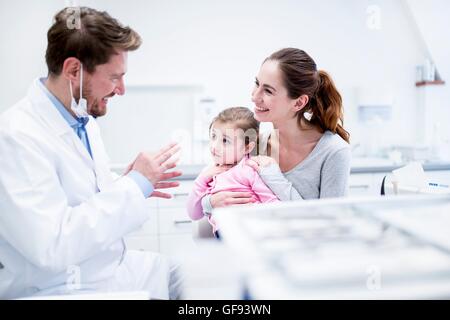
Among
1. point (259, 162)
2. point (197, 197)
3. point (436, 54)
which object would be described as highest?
point (436, 54)

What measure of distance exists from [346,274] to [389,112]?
2245mm

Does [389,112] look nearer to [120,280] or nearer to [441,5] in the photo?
[441,5]

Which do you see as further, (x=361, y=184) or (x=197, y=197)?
(x=361, y=184)

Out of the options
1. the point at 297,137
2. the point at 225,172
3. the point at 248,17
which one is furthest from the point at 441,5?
the point at 225,172

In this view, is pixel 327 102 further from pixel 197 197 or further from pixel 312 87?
pixel 197 197

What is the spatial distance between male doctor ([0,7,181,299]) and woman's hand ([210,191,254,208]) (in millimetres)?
183

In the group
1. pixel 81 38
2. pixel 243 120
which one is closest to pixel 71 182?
pixel 81 38

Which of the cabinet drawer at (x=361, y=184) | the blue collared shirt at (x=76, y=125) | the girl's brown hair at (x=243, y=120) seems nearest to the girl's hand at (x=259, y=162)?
the girl's brown hair at (x=243, y=120)

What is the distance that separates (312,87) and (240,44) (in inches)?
46.6

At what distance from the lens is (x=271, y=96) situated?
124 cm

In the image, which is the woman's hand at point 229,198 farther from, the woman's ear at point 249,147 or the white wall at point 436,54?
the white wall at point 436,54

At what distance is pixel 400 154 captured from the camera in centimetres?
233
